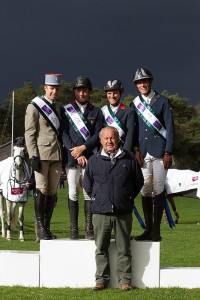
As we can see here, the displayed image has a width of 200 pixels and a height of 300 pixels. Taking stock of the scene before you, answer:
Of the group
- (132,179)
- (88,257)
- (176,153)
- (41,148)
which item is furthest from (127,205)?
(176,153)

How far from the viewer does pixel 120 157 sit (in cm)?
873

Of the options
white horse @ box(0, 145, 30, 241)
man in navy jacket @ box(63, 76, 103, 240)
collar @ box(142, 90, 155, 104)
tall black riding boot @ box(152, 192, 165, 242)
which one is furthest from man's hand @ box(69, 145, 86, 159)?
white horse @ box(0, 145, 30, 241)

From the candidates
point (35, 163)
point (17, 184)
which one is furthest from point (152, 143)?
point (17, 184)

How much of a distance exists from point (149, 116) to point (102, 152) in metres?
0.90

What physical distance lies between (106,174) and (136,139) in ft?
3.08

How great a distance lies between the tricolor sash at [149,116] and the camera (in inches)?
366

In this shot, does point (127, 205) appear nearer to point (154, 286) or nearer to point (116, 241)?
point (116, 241)

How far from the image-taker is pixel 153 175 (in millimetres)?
9289

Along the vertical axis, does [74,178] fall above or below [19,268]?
above

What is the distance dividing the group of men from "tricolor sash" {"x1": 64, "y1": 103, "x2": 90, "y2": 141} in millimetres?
13

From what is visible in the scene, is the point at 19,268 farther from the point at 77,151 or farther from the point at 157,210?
the point at 157,210

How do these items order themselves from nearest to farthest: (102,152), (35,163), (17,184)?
1. (102,152)
2. (35,163)
3. (17,184)

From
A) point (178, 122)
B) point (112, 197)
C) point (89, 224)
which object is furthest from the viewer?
point (178, 122)

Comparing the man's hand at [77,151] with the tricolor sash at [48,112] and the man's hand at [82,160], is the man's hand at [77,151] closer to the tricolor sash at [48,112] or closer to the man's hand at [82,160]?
the man's hand at [82,160]
